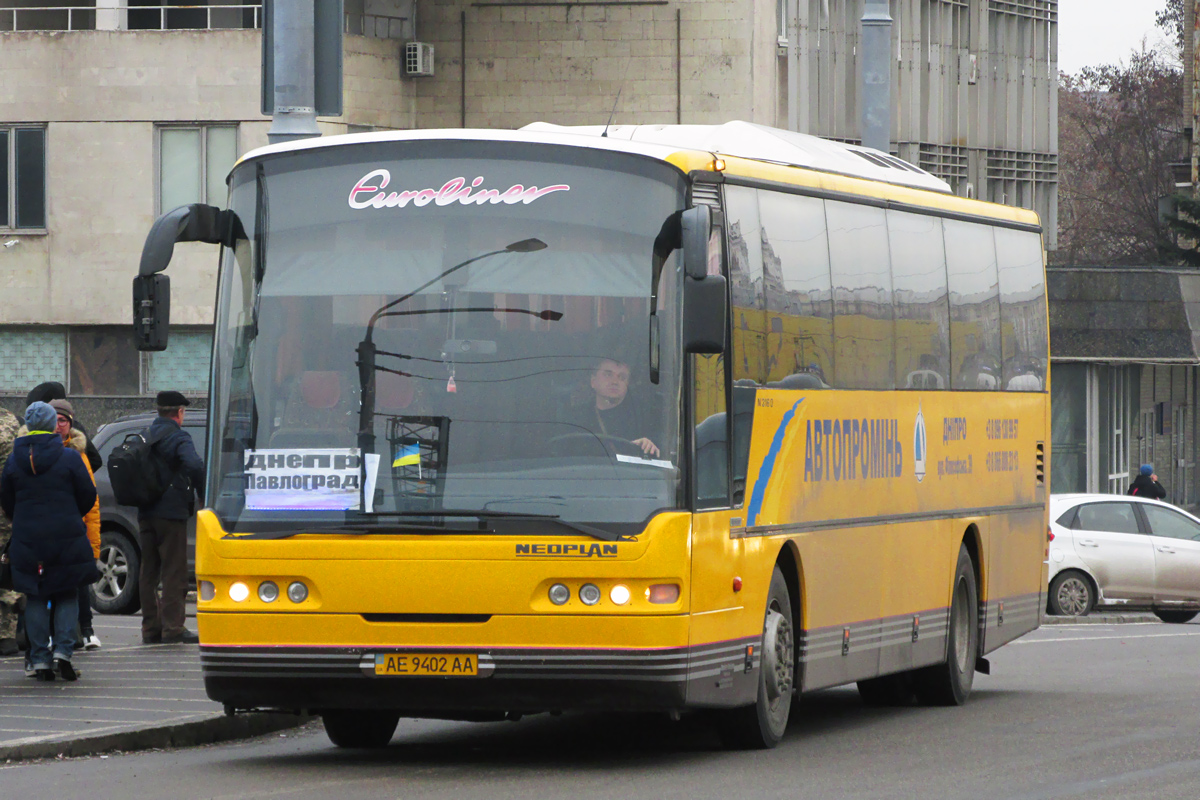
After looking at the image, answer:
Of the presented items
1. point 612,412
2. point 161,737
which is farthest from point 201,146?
point 612,412

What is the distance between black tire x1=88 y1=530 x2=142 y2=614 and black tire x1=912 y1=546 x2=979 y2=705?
9.48m

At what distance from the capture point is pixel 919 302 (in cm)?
1389

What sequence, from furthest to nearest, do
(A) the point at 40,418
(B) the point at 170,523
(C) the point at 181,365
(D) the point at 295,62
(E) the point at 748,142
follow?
(C) the point at 181,365 → (B) the point at 170,523 → (D) the point at 295,62 → (A) the point at 40,418 → (E) the point at 748,142

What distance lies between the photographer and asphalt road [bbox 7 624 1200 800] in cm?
980

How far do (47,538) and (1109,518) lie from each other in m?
16.2

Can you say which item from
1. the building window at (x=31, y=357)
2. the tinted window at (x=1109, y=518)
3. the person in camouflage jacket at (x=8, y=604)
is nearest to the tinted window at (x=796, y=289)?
the person in camouflage jacket at (x=8, y=604)

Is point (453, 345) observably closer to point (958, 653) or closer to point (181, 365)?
point (958, 653)

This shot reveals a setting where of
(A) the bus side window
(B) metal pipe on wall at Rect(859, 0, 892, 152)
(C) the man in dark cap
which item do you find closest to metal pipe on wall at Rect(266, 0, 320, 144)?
(C) the man in dark cap

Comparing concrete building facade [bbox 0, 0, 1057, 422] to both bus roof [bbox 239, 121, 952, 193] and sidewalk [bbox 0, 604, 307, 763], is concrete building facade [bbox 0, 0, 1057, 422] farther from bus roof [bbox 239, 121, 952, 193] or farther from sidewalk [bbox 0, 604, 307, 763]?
bus roof [bbox 239, 121, 952, 193]

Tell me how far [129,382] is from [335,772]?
82.4 ft

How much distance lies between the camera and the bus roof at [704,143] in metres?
10.6

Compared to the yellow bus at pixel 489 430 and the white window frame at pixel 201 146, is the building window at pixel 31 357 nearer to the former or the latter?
the white window frame at pixel 201 146

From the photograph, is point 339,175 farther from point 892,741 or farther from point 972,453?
point 972,453

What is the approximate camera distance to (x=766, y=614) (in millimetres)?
11266
